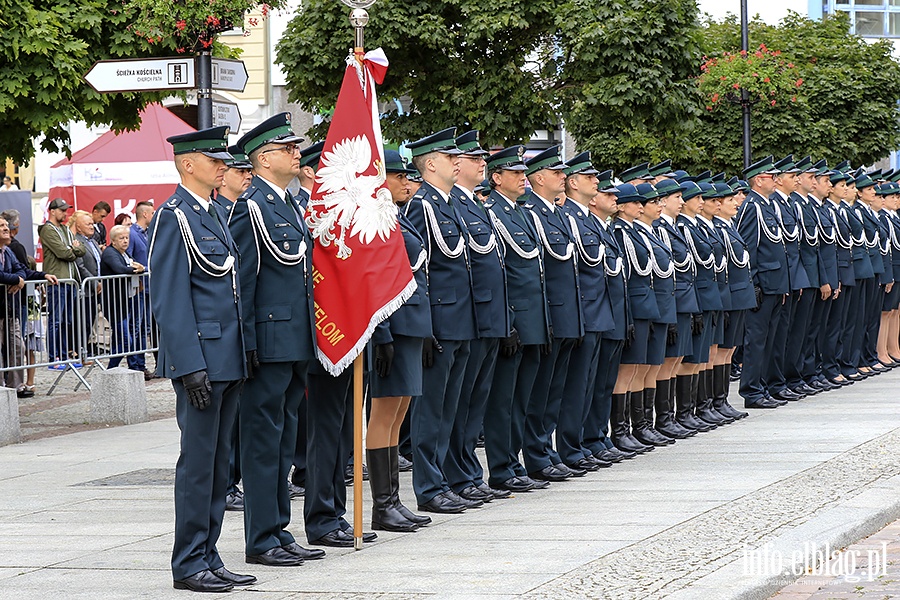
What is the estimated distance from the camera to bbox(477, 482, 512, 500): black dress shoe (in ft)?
32.2

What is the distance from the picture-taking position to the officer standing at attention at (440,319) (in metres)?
9.26

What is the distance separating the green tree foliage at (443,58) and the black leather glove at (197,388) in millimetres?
12037

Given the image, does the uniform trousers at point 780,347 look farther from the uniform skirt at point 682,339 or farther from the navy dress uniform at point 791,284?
the uniform skirt at point 682,339

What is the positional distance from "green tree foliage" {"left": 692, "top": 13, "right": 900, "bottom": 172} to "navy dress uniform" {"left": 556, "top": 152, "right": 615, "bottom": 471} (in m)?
19.5

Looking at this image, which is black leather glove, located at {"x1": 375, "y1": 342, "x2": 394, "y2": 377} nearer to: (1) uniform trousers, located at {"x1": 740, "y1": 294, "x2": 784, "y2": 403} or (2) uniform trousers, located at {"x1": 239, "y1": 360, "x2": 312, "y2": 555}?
(2) uniform trousers, located at {"x1": 239, "y1": 360, "x2": 312, "y2": 555}

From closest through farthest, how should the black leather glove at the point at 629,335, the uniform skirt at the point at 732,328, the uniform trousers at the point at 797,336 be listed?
the black leather glove at the point at 629,335 → the uniform skirt at the point at 732,328 → the uniform trousers at the point at 797,336

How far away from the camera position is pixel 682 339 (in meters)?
12.7

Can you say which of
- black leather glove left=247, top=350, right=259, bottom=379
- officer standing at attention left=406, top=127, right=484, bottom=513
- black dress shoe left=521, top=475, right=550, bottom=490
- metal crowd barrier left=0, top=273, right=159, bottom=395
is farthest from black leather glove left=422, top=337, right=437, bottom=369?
metal crowd barrier left=0, top=273, right=159, bottom=395

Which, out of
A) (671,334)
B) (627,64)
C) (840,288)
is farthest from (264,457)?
(627,64)

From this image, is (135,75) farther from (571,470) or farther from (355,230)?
(571,470)

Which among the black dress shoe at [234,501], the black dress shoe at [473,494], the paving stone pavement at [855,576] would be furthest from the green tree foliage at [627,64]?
the paving stone pavement at [855,576]

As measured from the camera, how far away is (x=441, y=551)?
7.93 meters

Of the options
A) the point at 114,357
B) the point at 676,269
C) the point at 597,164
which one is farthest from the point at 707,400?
the point at 597,164

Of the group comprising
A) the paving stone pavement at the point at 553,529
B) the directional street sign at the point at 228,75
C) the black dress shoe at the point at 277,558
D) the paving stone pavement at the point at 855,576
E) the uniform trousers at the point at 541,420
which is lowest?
the paving stone pavement at the point at 855,576
